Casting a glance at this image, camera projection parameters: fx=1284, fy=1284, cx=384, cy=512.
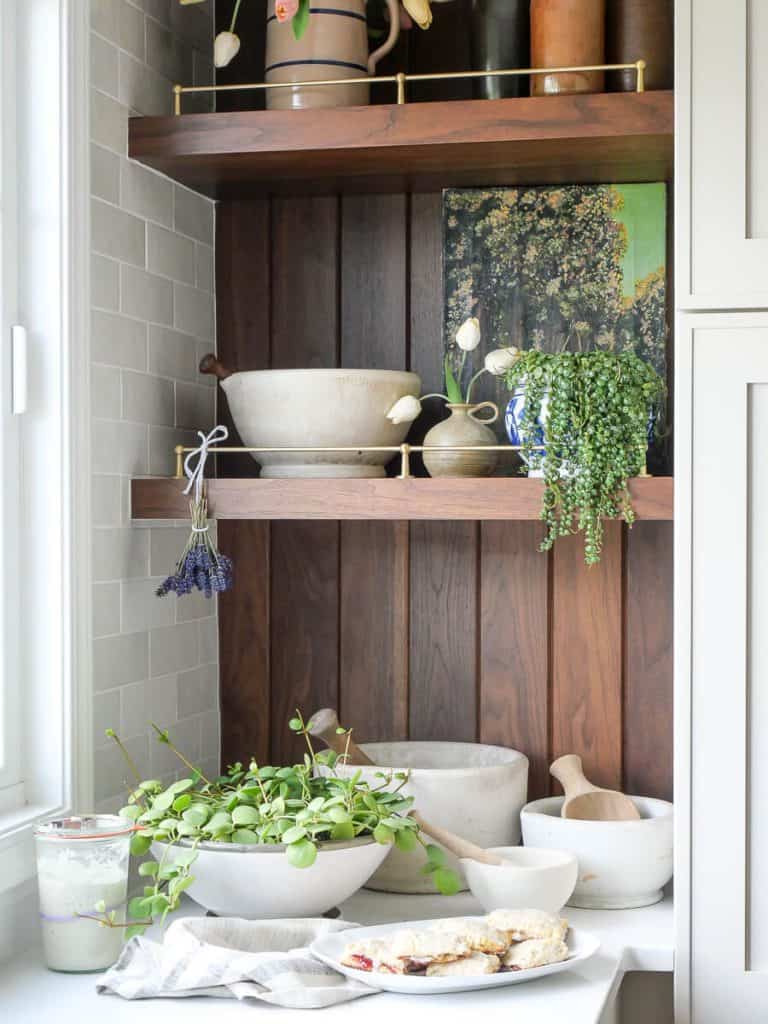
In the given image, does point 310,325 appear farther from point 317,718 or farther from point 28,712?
point 28,712

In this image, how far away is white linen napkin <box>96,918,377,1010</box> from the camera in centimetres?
144

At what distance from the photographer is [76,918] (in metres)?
1.52

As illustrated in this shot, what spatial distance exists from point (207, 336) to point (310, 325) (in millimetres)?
179

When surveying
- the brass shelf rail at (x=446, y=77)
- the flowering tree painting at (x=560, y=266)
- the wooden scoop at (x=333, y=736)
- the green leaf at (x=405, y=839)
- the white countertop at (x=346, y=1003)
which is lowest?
the white countertop at (x=346, y=1003)

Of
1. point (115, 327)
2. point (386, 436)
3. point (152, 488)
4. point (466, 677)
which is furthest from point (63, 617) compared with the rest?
point (466, 677)

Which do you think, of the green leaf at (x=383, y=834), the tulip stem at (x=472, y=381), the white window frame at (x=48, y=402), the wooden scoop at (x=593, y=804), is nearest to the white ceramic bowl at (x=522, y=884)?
the green leaf at (x=383, y=834)

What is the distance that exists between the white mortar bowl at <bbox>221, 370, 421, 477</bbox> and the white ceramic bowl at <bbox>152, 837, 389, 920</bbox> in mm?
580

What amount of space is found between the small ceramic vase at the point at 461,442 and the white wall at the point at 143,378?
1.44 feet

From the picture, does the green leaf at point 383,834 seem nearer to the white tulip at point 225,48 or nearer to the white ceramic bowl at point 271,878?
the white ceramic bowl at point 271,878

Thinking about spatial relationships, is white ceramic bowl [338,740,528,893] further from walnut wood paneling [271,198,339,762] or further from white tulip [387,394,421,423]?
white tulip [387,394,421,423]

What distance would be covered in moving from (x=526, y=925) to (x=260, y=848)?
34cm

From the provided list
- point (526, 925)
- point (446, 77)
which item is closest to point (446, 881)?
point (526, 925)

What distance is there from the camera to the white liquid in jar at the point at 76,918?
59.7 inches

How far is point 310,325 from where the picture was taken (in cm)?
222
